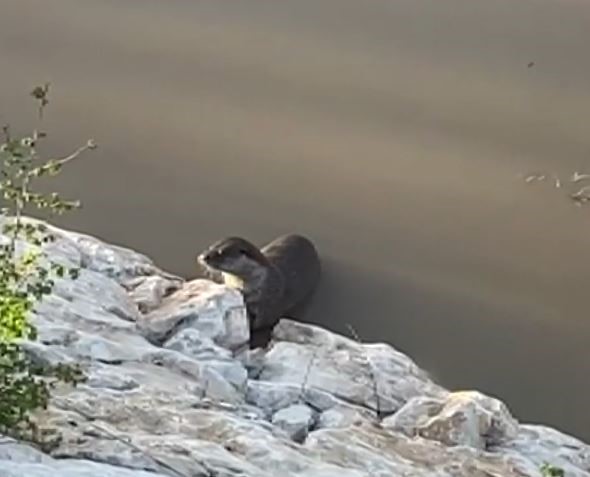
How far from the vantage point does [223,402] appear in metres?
3.27

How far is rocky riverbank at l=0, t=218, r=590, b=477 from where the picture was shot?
2578 millimetres

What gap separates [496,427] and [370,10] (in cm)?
296

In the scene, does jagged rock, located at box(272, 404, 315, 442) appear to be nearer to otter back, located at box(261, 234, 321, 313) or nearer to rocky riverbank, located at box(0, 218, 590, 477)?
rocky riverbank, located at box(0, 218, 590, 477)

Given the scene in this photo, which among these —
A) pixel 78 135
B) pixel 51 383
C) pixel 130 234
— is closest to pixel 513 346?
pixel 130 234

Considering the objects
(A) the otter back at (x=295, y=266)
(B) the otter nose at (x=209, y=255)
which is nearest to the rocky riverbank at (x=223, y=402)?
(B) the otter nose at (x=209, y=255)

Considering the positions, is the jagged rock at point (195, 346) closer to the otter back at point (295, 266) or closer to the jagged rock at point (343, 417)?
the jagged rock at point (343, 417)

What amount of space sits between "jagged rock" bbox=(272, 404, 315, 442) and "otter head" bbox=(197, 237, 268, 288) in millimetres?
1132

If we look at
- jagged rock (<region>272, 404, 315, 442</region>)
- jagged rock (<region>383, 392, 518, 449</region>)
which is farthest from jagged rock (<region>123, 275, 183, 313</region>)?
jagged rock (<region>383, 392, 518, 449</region>)

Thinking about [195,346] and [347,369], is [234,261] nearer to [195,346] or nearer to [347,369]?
[347,369]

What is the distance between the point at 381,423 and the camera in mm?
3529

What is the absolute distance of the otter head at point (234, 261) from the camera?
4.54m

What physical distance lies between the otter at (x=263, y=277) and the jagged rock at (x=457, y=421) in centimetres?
87

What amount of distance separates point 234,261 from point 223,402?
131 cm

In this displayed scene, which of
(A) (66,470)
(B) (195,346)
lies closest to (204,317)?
(B) (195,346)
